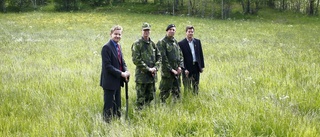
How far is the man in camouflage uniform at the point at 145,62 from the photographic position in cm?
640

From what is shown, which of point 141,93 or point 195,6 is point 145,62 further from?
point 195,6

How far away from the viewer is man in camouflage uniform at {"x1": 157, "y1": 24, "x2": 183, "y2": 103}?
23.2ft

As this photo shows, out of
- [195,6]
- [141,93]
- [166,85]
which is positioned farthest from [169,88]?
[195,6]

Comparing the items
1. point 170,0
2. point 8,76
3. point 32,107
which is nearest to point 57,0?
point 170,0

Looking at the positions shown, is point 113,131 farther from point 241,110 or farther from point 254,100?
point 254,100

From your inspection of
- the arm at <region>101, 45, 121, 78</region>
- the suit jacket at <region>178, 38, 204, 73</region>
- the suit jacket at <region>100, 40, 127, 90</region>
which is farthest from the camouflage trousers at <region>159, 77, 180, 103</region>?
the arm at <region>101, 45, 121, 78</region>

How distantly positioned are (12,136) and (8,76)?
5.24 meters

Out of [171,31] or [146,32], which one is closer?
[146,32]

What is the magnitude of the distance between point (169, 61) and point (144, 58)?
2.82 ft

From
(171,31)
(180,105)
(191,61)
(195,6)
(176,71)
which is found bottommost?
(180,105)

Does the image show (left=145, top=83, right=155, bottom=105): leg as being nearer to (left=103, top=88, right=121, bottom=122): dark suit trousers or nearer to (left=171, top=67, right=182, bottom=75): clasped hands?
(left=171, top=67, right=182, bottom=75): clasped hands

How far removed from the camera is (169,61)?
719 centimetres

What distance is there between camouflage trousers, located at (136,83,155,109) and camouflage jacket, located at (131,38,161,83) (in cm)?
18

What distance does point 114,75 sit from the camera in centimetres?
579
